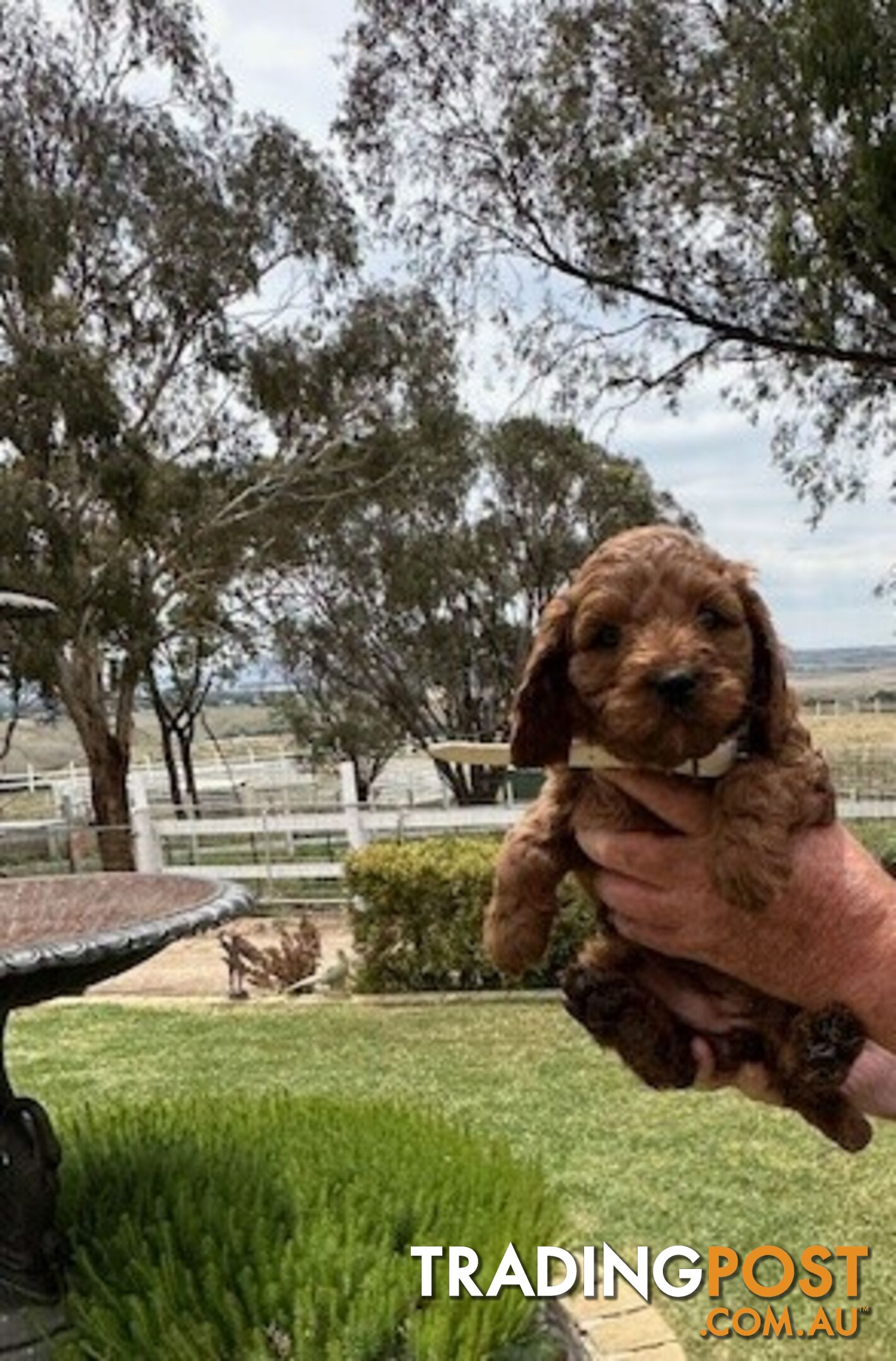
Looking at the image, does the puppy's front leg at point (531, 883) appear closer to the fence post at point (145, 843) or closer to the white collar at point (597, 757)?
the white collar at point (597, 757)

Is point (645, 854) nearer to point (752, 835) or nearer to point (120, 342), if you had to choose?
point (752, 835)

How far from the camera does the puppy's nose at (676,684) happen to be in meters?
1.62

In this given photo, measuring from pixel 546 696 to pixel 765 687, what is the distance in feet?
0.88

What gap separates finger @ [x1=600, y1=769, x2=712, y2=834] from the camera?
177 cm

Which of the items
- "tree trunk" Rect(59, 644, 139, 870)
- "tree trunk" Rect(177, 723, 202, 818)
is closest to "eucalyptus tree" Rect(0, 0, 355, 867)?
"tree trunk" Rect(59, 644, 139, 870)

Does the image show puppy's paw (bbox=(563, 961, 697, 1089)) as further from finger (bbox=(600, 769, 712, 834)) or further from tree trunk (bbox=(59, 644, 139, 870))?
tree trunk (bbox=(59, 644, 139, 870))

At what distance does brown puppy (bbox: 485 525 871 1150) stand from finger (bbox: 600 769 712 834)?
0.11 feet

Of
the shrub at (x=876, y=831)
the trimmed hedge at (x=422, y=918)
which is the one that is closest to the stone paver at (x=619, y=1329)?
the trimmed hedge at (x=422, y=918)

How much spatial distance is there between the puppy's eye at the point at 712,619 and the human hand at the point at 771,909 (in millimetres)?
191

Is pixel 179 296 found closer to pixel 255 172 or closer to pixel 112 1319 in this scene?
pixel 255 172

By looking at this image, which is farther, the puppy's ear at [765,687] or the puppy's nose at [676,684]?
the puppy's ear at [765,687]

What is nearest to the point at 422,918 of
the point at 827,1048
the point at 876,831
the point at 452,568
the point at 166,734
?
the point at 876,831

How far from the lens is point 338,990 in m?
11.0

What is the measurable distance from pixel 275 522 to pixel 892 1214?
18.6 m
